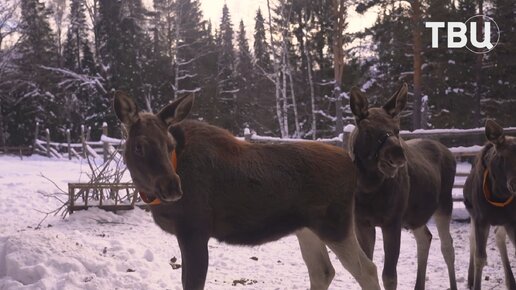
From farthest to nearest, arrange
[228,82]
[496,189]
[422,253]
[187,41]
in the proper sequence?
[228,82], [187,41], [422,253], [496,189]

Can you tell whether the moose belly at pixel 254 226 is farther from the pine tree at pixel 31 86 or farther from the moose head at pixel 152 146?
the pine tree at pixel 31 86

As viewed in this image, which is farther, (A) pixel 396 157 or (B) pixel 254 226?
(A) pixel 396 157

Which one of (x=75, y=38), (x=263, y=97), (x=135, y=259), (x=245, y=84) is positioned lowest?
(x=135, y=259)

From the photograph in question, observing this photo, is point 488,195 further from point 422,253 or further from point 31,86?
point 31,86

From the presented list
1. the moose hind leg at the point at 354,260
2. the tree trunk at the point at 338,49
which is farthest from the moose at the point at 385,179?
the tree trunk at the point at 338,49

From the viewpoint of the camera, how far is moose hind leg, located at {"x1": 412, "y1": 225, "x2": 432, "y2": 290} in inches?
211

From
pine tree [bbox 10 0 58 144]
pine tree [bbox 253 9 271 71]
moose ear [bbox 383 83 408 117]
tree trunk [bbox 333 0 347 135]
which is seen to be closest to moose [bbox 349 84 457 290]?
moose ear [bbox 383 83 408 117]

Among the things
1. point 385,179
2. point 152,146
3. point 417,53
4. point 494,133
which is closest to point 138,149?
point 152,146

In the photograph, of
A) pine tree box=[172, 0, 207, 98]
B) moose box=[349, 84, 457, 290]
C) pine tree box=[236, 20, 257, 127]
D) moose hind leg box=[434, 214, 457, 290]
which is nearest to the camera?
moose box=[349, 84, 457, 290]

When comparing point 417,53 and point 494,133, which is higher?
point 417,53

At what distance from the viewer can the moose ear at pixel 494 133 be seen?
5145 millimetres

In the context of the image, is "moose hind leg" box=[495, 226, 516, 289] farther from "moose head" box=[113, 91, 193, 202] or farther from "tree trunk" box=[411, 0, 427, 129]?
"tree trunk" box=[411, 0, 427, 129]

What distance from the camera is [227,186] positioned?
371 centimetres

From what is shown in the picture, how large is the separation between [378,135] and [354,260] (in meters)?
1.09
